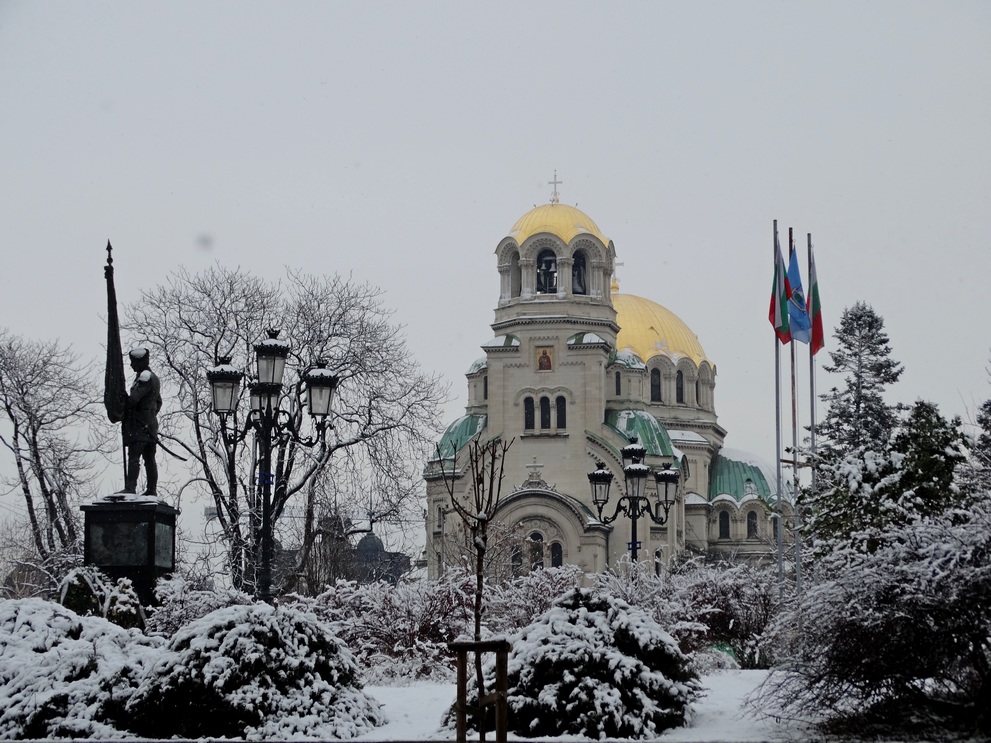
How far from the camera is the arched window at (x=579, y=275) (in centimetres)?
6500

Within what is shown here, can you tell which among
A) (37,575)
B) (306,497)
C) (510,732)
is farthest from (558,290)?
(510,732)

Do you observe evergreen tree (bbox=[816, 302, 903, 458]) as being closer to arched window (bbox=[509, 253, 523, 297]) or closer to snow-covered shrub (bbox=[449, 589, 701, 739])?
arched window (bbox=[509, 253, 523, 297])

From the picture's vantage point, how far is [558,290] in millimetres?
64438

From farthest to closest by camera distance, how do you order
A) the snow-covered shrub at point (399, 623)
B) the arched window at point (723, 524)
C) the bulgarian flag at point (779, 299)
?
1. the arched window at point (723, 524)
2. the bulgarian flag at point (779, 299)
3. the snow-covered shrub at point (399, 623)

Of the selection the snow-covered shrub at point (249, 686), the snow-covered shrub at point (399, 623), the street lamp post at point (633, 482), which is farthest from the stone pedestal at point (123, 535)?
the street lamp post at point (633, 482)

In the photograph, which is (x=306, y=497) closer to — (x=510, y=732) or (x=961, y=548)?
(x=510, y=732)

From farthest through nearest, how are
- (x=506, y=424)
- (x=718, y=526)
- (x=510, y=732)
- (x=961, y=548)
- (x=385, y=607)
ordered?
(x=718, y=526), (x=506, y=424), (x=385, y=607), (x=510, y=732), (x=961, y=548)

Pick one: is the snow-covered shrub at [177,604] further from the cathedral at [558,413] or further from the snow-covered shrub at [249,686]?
the cathedral at [558,413]

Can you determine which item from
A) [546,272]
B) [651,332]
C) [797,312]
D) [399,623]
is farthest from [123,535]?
[651,332]

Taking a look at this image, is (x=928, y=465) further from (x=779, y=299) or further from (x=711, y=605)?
(x=779, y=299)

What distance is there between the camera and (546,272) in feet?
215

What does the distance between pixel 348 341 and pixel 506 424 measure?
30.5 m

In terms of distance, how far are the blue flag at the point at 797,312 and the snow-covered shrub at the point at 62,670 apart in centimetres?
1829

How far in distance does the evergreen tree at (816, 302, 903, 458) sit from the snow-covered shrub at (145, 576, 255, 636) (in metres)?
39.0
